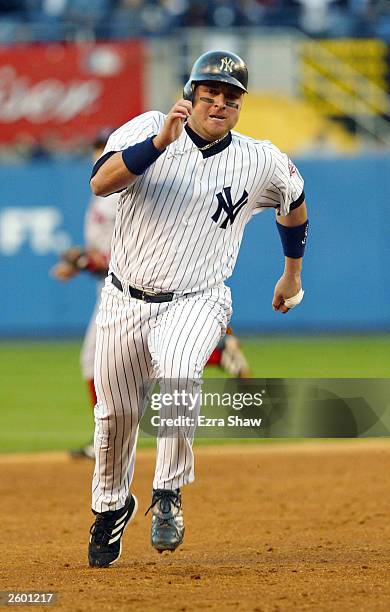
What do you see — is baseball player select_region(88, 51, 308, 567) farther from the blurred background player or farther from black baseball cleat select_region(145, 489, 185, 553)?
the blurred background player

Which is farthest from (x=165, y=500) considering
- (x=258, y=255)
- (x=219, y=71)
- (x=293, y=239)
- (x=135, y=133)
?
(x=258, y=255)

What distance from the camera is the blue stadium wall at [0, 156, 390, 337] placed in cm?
1686

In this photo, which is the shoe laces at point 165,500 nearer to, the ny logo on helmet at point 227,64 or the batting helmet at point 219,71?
the batting helmet at point 219,71

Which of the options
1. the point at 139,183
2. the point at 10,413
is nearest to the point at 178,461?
the point at 139,183

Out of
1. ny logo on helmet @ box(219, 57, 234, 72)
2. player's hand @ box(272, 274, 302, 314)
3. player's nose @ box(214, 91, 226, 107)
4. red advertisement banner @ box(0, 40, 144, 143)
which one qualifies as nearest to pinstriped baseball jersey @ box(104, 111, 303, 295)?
player's nose @ box(214, 91, 226, 107)

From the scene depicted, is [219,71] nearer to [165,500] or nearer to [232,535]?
[165,500]

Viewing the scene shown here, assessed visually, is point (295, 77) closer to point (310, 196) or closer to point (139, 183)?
point (310, 196)

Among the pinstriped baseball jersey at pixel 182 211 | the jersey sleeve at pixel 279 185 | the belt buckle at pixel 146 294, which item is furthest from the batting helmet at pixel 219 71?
the belt buckle at pixel 146 294

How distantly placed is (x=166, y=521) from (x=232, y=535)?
4.55 ft

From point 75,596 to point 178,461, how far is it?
0.73 metres

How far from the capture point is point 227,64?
15.0ft

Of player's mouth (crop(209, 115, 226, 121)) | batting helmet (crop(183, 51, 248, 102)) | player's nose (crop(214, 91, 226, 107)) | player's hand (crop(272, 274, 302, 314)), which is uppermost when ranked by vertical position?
batting helmet (crop(183, 51, 248, 102))

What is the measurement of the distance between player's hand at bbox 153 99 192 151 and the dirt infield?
5.44 feet

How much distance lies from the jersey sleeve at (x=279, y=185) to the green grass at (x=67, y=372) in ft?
13.1
